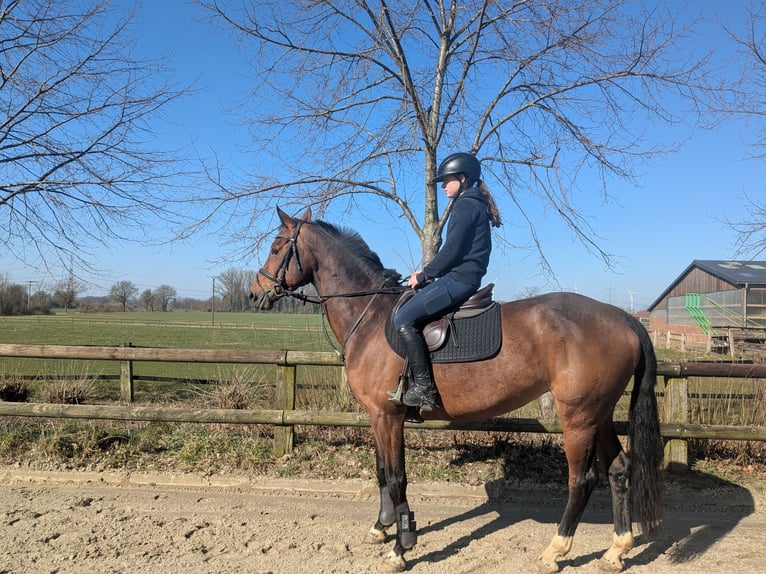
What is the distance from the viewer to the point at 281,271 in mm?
4324

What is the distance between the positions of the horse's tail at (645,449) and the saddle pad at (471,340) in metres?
1.10

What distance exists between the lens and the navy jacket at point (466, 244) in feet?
12.1

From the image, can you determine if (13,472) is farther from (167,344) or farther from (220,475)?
(167,344)

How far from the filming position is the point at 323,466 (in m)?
5.48

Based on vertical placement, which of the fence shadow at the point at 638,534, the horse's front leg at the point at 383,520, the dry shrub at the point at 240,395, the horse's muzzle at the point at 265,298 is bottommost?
the fence shadow at the point at 638,534

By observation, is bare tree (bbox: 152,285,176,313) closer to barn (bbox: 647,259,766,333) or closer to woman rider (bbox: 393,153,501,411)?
barn (bbox: 647,259,766,333)

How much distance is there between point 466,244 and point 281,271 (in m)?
1.68

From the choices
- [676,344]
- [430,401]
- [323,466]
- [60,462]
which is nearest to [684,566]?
[430,401]

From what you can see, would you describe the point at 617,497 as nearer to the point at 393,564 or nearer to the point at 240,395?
the point at 393,564

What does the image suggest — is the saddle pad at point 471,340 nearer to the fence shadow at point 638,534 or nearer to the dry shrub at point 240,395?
the fence shadow at point 638,534

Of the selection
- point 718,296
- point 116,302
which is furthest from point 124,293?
point 718,296

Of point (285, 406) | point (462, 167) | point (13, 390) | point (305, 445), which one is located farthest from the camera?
point (13, 390)

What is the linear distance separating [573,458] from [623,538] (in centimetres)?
77

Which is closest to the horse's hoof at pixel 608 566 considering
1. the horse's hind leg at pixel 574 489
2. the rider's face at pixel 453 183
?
the horse's hind leg at pixel 574 489
